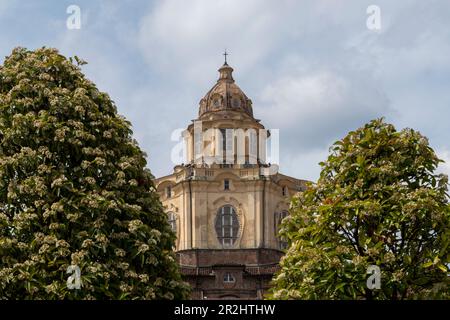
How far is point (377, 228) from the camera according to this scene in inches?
919

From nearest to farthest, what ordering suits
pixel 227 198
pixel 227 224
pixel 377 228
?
pixel 377 228 → pixel 227 224 → pixel 227 198

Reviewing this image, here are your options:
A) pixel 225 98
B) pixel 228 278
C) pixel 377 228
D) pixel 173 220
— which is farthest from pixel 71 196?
pixel 225 98

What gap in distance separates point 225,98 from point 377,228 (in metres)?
56.7

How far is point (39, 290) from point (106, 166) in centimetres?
409

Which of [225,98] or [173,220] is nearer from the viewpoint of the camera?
[173,220]

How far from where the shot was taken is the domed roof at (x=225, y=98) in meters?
79.2

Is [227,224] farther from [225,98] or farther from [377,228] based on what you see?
[377,228]

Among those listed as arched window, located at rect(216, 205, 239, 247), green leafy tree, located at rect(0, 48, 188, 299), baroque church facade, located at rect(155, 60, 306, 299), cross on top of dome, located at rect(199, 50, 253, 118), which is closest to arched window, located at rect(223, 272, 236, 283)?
baroque church facade, located at rect(155, 60, 306, 299)

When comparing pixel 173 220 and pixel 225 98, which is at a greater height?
pixel 225 98

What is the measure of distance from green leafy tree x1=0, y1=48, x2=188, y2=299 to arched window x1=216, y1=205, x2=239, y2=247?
48.6 meters

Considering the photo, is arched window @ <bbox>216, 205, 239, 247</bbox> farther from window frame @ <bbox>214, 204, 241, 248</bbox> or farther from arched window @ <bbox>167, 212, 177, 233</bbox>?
arched window @ <bbox>167, 212, 177, 233</bbox>

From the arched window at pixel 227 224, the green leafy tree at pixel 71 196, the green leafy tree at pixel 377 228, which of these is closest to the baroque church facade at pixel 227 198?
the arched window at pixel 227 224

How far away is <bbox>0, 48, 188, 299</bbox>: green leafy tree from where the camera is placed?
23.0m

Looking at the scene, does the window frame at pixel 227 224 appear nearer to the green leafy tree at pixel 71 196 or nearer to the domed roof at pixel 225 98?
the domed roof at pixel 225 98
